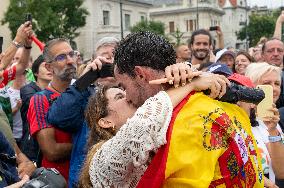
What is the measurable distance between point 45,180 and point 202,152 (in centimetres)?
65

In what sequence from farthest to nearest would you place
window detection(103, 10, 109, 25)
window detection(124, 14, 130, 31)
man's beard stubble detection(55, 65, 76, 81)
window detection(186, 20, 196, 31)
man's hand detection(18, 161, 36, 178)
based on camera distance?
window detection(186, 20, 196, 31), window detection(124, 14, 130, 31), window detection(103, 10, 109, 25), man's hand detection(18, 161, 36, 178), man's beard stubble detection(55, 65, 76, 81)

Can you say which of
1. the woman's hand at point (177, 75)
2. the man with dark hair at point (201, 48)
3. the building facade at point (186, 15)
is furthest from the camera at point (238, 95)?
the building facade at point (186, 15)

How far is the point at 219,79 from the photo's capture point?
1.94m

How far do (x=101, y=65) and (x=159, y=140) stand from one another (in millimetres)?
1762

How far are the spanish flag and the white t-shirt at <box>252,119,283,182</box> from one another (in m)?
1.51

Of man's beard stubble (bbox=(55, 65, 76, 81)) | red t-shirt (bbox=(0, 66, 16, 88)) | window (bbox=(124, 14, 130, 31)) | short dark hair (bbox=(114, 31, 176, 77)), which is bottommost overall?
red t-shirt (bbox=(0, 66, 16, 88))

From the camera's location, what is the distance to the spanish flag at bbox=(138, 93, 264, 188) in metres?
1.73

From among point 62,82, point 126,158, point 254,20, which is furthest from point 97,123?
point 254,20

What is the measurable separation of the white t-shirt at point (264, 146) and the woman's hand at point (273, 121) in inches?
5.1

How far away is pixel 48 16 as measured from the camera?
37.8m

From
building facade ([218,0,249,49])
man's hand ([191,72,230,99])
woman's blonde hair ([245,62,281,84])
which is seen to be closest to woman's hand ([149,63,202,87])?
man's hand ([191,72,230,99])

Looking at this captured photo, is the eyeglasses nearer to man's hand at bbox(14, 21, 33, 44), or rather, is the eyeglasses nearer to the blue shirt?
the blue shirt

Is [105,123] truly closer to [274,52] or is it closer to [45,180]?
[45,180]

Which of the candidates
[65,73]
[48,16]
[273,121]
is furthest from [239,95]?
[48,16]
